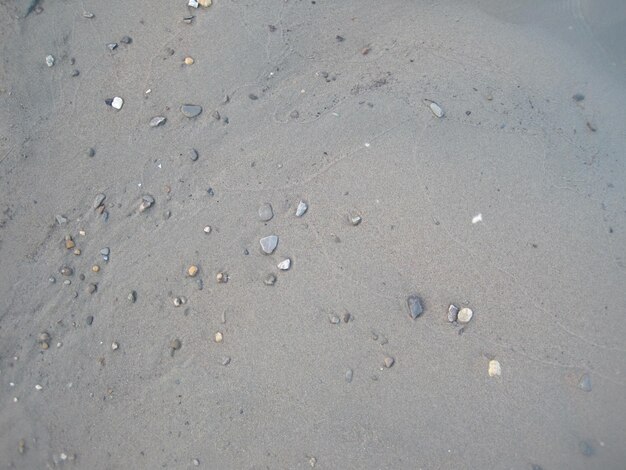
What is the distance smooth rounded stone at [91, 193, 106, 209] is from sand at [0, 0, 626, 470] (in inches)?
1.9

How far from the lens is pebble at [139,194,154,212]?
2961 mm

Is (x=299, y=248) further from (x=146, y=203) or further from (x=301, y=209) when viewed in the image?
(x=146, y=203)

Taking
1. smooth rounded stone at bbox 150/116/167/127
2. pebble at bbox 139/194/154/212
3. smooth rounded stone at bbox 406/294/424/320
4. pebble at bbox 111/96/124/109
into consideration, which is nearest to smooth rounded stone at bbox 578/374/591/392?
smooth rounded stone at bbox 406/294/424/320

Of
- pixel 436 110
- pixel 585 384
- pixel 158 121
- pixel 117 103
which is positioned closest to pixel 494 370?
pixel 585 384

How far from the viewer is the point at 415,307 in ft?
9.15

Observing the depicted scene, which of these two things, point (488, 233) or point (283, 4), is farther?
point (283, 4)

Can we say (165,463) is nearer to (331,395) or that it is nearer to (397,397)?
(331,395)

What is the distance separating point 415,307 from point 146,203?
1.76 meters

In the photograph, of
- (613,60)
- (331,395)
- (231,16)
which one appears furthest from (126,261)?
(613,60)

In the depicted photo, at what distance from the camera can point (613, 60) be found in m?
3.58

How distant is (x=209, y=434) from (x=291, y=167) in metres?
1.65

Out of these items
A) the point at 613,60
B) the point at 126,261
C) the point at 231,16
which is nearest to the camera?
the point at 126,261

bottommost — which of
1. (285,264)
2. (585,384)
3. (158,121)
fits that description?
(585,384)

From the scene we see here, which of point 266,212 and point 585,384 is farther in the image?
point 266,212
